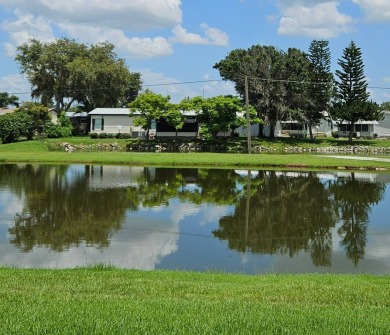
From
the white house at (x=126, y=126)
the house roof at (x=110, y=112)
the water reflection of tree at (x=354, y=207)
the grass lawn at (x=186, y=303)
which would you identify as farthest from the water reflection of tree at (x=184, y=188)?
the house roof at (x=110, y=112)

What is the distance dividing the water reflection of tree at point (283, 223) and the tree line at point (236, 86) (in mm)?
38515

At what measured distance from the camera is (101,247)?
12562 millimetres

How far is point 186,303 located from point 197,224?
9.41 m

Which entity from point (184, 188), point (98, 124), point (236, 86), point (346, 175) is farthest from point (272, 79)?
point (184, 188)

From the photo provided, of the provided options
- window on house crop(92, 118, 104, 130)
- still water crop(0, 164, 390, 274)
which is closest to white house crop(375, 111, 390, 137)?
window on house crop(92, 118, 104, 130)

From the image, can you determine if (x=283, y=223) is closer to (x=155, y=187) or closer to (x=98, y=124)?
(x=155, y=187)

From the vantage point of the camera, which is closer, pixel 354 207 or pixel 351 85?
pixel 354 207

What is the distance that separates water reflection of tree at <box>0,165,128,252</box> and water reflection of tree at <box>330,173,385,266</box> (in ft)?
22.0

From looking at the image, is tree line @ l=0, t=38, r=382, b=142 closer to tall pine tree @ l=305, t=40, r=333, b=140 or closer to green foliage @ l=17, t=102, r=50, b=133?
tall pine tree @ l=305, t=40, r=333, b=140

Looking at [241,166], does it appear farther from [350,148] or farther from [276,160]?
[350,148]

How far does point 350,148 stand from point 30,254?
59364 mm

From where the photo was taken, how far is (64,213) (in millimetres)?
16891

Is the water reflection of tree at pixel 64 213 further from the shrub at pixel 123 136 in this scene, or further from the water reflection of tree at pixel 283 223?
the shrub at pixel 123 136

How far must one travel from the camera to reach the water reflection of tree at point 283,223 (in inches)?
510
